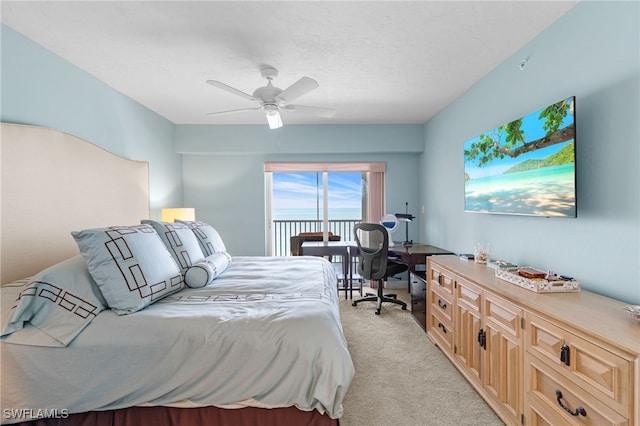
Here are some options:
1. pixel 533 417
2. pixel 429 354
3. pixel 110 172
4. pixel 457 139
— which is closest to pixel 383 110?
pixel 457 139

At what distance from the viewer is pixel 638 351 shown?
3.28 ft

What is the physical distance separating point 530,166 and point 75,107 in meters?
3.56

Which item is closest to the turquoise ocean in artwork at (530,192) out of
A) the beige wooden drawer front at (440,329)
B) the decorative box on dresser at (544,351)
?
the decorative box on dresser at (544,351)

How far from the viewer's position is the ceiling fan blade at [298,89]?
89.8 inches

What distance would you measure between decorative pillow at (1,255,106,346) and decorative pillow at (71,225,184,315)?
89mm

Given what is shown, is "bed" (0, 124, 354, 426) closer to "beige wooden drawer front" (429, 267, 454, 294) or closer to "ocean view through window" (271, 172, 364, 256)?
"beige wooden drawer front" (429, 267, 454, 294)

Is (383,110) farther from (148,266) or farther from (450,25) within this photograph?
(148,266)

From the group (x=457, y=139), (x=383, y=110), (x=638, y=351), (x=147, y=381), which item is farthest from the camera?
(x=383, y=110)

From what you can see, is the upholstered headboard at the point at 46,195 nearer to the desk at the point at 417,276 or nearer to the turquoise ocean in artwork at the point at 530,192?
the desk at the point at 417,276

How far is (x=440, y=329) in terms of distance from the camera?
271 centimetres

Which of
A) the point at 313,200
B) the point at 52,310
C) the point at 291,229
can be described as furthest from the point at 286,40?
the point at 313,200

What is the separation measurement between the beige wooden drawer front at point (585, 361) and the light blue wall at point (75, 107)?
335 cm

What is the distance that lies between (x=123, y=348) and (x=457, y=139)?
11.7 feet

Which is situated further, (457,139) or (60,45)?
(457,139)
